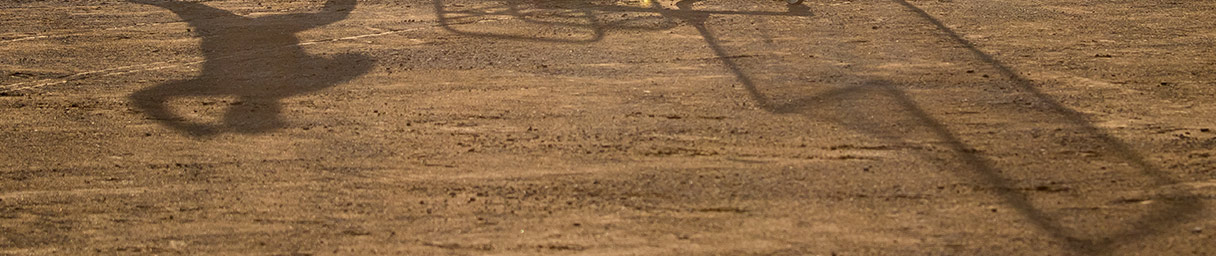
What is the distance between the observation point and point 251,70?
8.05m

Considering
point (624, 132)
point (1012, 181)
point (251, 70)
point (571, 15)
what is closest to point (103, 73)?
point (251, 70)

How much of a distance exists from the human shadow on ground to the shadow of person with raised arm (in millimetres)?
2936

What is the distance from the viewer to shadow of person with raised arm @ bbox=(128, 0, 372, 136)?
7016 millimetres

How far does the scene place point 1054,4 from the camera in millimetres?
9539

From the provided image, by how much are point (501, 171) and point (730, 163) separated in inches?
48.4

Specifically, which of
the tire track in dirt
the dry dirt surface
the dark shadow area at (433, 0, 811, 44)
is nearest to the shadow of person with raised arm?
the dry dirt surface

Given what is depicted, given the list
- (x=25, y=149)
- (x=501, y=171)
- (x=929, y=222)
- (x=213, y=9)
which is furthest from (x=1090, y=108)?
(x=213, y=9)

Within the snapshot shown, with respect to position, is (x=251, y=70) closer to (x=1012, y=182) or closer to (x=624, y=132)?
(x=624, y=132)

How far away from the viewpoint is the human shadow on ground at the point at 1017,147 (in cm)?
508

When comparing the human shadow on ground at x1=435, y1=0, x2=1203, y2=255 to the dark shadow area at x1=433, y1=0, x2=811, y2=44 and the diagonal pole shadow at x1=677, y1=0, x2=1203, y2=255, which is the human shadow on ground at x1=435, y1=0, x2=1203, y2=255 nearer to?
the diagonal pole shadow at x1=677, y1=0, x2=1203, y2=255

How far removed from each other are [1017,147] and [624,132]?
2182 mm

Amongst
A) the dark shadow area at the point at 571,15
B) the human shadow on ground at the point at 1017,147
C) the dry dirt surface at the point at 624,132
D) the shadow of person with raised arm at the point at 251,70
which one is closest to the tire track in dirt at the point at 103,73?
the dry dirt surface at the point at 624,132

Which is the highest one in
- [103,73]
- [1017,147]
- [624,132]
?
[1017,147]

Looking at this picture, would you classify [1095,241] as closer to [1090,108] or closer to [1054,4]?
[1090,108]
